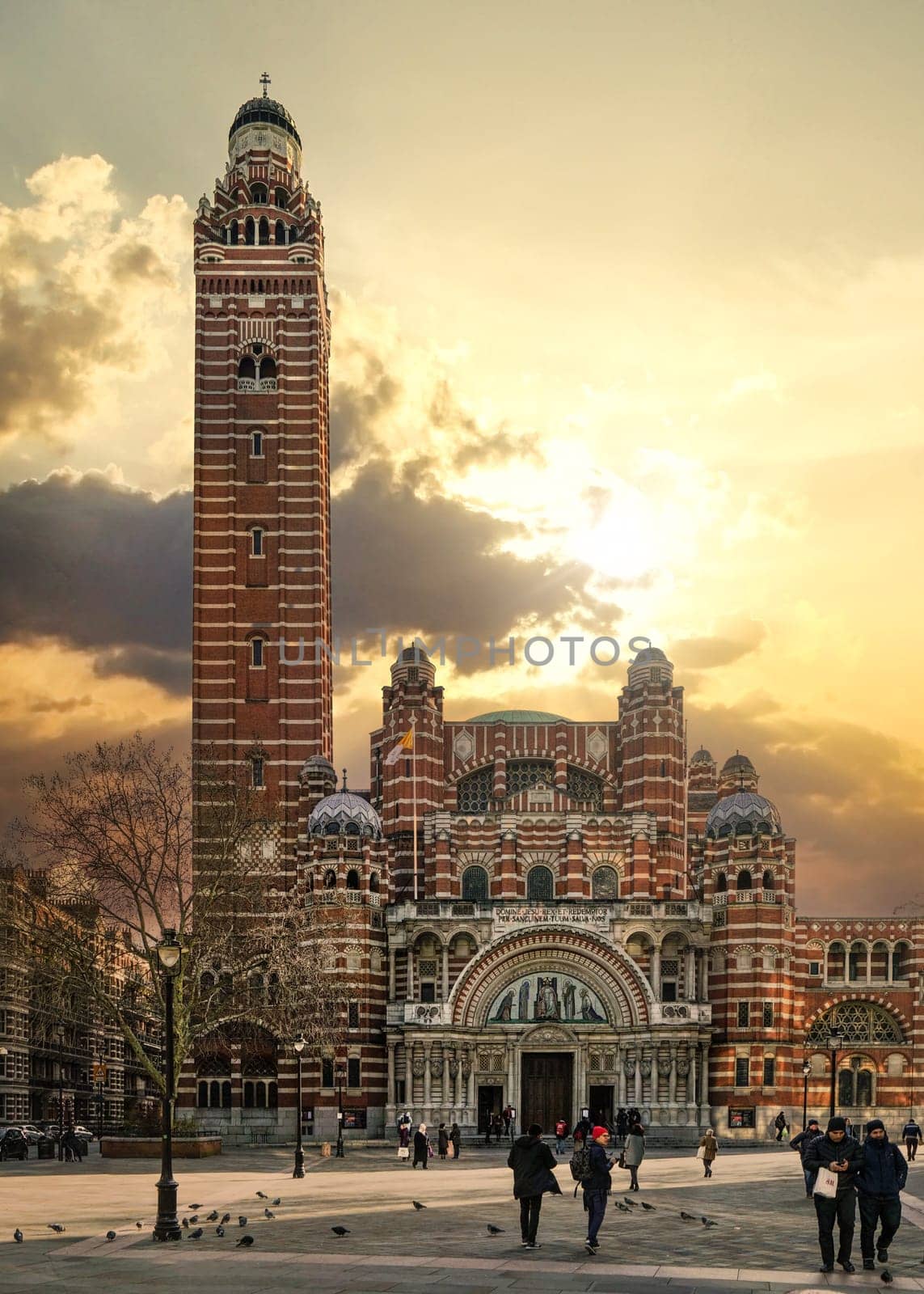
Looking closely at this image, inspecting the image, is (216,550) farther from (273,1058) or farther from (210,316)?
(273,1058)

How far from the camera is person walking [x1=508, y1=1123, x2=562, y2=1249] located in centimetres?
2534

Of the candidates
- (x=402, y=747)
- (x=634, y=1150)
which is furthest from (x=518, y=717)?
(x=634, y=1150)

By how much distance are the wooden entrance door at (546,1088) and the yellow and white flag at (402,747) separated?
1629 centimetres

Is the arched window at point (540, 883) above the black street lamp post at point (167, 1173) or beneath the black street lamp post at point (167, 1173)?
above

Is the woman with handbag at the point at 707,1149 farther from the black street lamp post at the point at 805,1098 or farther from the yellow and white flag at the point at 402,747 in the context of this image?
the yellow and white flag at the point at 402,747

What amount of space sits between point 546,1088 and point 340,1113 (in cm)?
1417

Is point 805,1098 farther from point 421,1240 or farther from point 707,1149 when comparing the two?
point 421,1240

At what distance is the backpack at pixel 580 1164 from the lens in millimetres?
25703

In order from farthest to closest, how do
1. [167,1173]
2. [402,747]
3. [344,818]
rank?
[402,747]
[344,818]
[167,1173]

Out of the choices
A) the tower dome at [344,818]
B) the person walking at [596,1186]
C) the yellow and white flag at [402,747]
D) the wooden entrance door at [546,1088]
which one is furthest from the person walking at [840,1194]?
the yellow and white flag at [402,747]

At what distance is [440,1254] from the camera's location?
25.2 m

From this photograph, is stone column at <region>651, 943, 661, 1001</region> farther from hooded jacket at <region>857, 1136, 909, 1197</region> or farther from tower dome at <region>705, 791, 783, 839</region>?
hooded jacket at <region>857, 1136, 909, 1197</region>

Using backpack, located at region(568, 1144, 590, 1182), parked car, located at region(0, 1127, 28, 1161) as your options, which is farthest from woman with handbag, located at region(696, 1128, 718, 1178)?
parked car, located at region(0, 1127, 28, 1161)

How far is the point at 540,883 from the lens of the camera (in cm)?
7825
